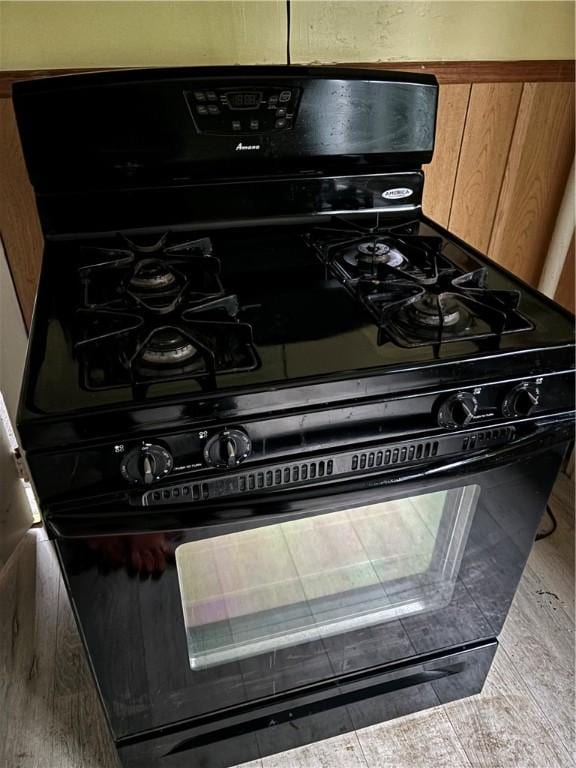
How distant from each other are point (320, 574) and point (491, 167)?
3.33 ft

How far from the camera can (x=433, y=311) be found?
839 millimetres

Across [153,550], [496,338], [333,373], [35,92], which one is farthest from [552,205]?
[153,550]

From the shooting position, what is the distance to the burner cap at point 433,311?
83 centimetres

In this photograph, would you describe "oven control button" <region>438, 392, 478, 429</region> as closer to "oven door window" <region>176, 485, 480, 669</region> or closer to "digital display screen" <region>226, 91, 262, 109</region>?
"oven door window" <region>176, 485, 480, 669</region>

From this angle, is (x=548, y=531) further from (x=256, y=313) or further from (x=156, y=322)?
(x=156, y=322)

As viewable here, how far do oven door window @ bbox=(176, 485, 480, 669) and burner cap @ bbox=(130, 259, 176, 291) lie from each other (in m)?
0.36

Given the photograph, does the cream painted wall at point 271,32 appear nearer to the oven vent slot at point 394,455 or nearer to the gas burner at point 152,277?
the gas burner at point 152,277

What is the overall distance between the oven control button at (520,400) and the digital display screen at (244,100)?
64 centimetres

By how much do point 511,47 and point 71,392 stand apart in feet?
3.86

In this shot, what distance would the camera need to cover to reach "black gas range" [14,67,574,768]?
0.73m

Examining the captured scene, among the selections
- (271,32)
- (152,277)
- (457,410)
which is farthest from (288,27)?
(457,410)

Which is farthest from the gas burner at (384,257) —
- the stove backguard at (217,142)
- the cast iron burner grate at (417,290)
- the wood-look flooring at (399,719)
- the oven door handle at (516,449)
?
the wood-look flooring at (399,719)

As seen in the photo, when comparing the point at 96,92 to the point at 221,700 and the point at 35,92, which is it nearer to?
the point at 35,92

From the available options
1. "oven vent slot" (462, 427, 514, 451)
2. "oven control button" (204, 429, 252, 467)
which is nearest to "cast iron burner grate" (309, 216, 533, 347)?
"oven vent slot" (462, 427, 514, 451)
